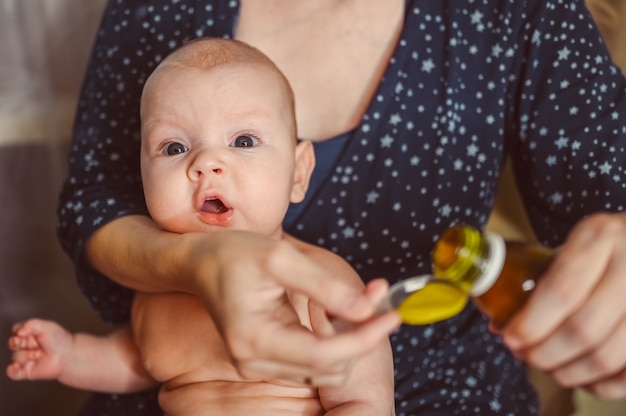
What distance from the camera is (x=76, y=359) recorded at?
1114 millimetres

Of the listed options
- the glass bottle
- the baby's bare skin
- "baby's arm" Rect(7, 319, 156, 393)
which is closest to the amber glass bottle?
the glass bottle

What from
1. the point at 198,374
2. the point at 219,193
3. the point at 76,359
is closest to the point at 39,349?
the point at 76,359

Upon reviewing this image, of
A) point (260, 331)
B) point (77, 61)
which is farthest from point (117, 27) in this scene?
point (260, 331)

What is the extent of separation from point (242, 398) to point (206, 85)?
357 millimetres

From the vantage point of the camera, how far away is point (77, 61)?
150 cm

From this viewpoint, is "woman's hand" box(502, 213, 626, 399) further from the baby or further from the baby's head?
the baby's head

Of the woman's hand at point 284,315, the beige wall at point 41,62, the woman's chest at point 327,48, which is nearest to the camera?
the woman's hand at point 284,315

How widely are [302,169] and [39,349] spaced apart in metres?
0.45

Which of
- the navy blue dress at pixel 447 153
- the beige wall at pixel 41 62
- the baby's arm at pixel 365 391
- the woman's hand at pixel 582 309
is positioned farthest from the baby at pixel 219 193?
the beige wall at pixel 41 62

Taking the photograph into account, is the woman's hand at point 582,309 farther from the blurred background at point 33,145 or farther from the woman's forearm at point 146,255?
the blurred background at point 33,145

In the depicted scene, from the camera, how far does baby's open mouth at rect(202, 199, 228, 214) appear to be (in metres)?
0.90

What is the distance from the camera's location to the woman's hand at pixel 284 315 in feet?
2.04

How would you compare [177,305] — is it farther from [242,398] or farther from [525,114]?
[525,114]

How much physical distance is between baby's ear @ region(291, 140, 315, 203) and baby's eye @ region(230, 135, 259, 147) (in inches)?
3.7
